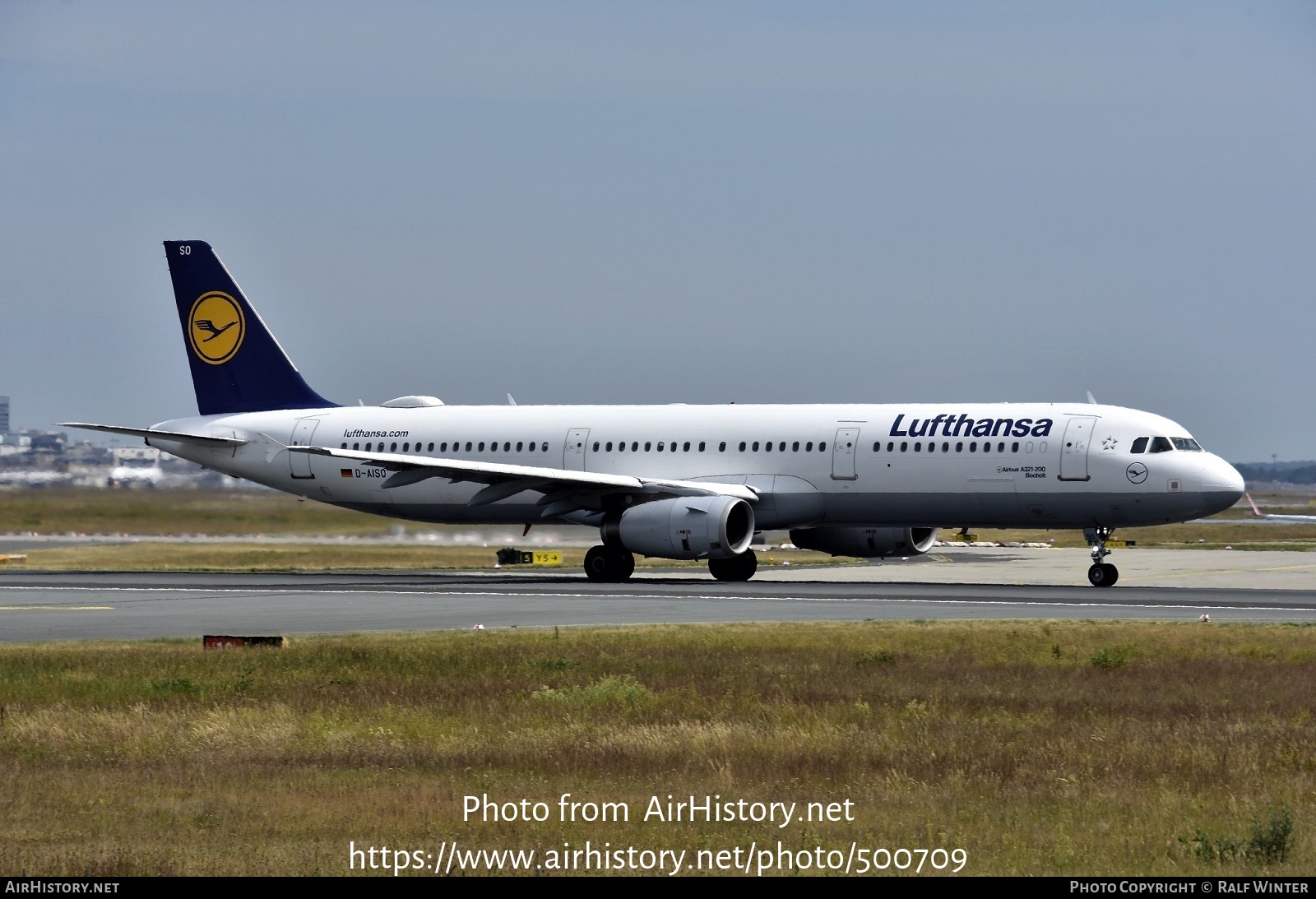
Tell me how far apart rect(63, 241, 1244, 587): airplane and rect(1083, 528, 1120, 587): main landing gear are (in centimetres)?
5

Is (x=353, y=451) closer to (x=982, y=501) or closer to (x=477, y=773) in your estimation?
(x=982, y=501)

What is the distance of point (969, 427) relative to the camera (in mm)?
40750

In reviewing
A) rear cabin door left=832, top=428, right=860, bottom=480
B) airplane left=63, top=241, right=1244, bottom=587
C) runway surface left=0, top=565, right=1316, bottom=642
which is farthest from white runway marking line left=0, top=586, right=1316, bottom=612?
rear cabin door left=832, top=428, right=860, bottom=480

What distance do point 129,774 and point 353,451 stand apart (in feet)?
113

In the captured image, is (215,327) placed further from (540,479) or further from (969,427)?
(969,427)

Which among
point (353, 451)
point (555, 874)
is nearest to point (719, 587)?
point (353, 451)

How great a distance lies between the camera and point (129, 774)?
572 inches

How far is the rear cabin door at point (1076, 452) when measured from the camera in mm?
39500

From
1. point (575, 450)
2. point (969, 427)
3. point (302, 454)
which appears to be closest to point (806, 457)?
point (969, 427)

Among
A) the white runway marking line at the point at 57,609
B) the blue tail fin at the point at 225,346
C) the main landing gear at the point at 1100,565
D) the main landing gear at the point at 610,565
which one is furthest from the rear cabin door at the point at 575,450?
the white runway marking line at the point at 57,609

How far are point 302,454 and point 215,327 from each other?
5.30 metres

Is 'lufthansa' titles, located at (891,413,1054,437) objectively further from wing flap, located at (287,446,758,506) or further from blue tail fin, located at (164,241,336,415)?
blue tail fin, located at (164,241,336,415)

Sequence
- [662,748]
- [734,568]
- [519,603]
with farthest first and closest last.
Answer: [734,568] → [519,603] → [662,748]
